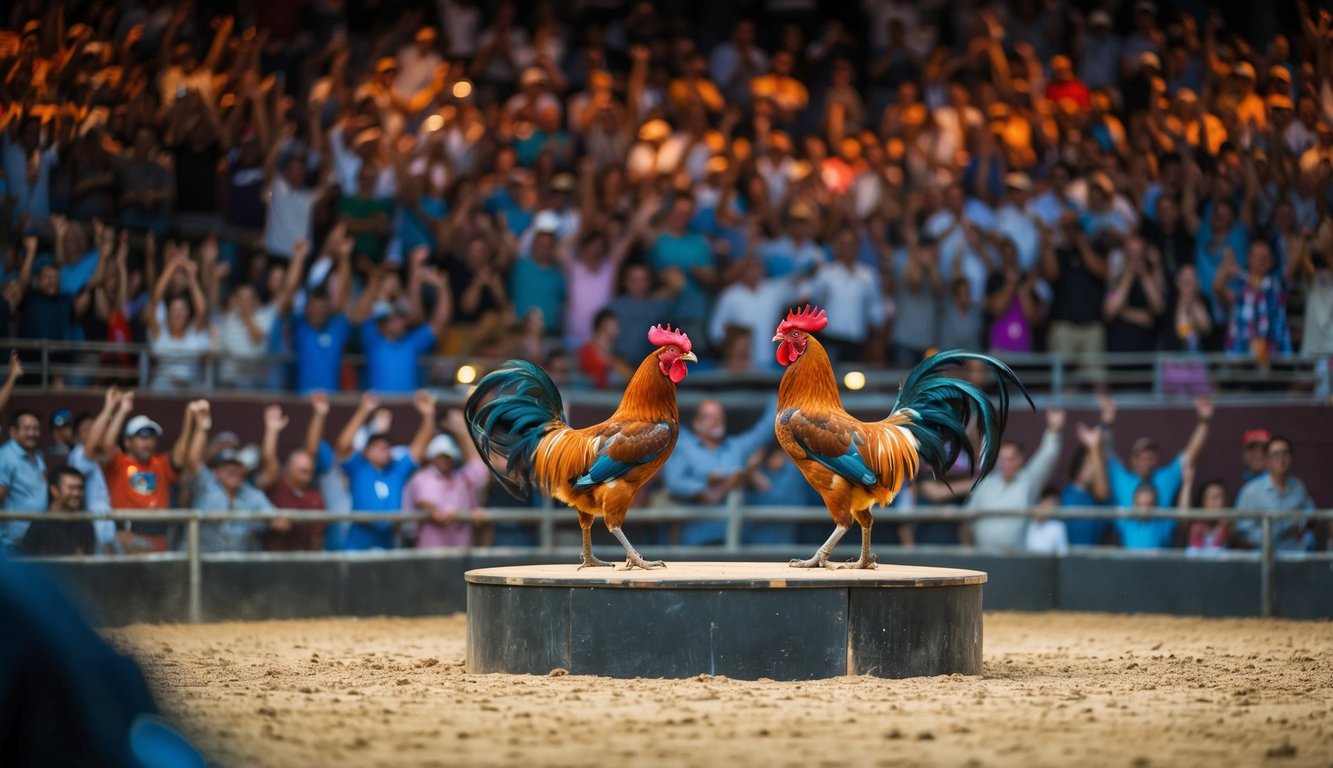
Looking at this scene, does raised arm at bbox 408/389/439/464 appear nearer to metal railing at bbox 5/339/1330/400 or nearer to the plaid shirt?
metal railing at bbox 5/339/1330/400

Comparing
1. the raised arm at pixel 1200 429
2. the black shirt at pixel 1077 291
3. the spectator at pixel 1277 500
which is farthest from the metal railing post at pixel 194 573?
the spectator at pixel 1277 500

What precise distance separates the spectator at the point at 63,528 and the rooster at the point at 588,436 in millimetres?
3501

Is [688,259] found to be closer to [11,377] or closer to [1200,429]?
[1200,429]

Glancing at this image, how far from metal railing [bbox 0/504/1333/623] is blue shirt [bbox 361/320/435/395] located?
55.6 inches

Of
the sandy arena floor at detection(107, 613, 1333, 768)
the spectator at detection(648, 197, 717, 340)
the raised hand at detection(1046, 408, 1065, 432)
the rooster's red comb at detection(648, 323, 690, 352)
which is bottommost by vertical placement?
the sandy arena floor at detection(107, 613, 1333, 768)

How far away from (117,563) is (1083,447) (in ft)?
24.8

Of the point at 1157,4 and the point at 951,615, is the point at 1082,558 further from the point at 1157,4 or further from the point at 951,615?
the point at 1157,4

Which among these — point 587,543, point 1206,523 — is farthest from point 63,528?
point 1206,523

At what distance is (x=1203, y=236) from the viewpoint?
47.6 ft

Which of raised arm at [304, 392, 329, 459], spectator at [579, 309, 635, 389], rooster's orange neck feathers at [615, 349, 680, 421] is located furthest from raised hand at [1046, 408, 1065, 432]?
raised arm at [304, 392, 329, 459]

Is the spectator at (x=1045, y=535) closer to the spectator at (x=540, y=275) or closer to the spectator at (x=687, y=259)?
the spectator at (x=687, y=259)

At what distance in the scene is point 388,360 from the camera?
46.2 feet

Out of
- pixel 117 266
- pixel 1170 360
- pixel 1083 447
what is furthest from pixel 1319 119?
pixel 117 266

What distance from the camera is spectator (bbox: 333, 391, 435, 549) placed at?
13.1m
